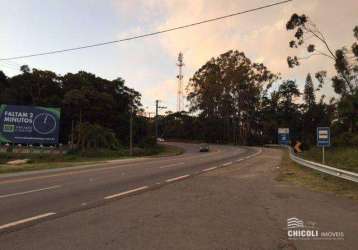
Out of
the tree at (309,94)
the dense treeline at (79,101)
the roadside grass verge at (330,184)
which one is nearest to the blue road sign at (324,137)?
the roadside grass verge at (330,184)

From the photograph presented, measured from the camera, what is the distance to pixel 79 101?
69.2 meters

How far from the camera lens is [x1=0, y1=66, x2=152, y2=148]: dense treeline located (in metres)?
67.7

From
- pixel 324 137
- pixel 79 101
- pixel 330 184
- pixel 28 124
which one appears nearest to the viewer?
pixel 330 184

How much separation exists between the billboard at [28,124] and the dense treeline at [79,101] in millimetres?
7605

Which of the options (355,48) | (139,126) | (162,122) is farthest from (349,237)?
(162,122)

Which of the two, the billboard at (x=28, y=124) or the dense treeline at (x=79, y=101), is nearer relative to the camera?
the billboard at (x=28, y=124)

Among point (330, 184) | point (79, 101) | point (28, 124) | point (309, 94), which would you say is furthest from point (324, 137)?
point (309, 94)

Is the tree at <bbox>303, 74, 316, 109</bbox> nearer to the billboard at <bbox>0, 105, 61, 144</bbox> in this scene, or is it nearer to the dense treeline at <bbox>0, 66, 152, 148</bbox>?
the dense treeline at <bbox>0, 66, 152, 148</bbox>

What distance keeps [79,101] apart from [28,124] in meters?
13.5

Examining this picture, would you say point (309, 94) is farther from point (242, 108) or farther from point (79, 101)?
point (79, 101)

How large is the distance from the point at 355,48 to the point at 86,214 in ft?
152

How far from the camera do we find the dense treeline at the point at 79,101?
67.7 metres

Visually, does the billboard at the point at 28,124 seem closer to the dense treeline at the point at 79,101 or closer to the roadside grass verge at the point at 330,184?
the dense treeline at the point at 79,101

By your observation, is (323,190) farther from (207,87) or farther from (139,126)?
(207,87)
